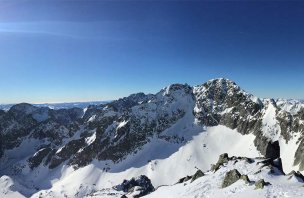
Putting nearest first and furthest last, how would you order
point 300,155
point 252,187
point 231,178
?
point 252,187 < point 231,178 < point 300,155

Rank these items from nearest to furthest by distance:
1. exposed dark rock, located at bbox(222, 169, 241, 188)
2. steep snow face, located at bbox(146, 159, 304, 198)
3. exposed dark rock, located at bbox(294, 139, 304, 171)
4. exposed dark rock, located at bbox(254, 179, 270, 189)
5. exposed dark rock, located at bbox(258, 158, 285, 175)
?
steep snow face, located at bbox(146, 159, 304, 198) < exposed dark rock, located at bbox(254, 179, 270, 189) < exposed dark rock, located at bbox(222, 169, 241, 188) < exposed dark rock, located at bbox(258, 158, 285, 175) < exposed dark rock, located at bbox(294, 139, 304, 171)

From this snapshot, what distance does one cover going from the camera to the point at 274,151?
3656 inches

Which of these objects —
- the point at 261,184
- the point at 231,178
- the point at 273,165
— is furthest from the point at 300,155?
the point at 261,184

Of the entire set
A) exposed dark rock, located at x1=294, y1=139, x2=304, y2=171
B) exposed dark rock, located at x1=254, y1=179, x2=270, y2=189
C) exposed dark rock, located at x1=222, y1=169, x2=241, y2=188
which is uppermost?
exposed dark rock, located at x1=254, y1=179, x2=270, y2=189

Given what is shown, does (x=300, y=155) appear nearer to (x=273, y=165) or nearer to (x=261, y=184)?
(x=273, y=165)

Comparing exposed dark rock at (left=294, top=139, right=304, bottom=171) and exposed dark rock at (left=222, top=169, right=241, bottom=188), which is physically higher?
exposed dark rock at (left=222, top=169, right=241, bottom=188)

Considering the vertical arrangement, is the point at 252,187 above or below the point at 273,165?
below

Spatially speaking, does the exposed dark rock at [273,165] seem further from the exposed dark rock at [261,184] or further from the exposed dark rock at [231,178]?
the exposed dark rock at [261,184]

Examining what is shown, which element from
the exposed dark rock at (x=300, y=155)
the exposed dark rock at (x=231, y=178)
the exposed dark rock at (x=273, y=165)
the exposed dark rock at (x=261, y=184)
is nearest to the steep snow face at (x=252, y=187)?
the exposed dark rock at (x=261, y=184)

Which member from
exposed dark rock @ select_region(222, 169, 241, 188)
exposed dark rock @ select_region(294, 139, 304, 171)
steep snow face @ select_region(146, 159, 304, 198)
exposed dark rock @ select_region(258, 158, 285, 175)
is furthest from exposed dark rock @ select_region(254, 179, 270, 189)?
exposed dark rock @ select_region(294, 139, 304, 171)

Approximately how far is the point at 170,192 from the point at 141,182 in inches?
3824

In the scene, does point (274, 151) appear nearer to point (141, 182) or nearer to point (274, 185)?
point (274, 185)

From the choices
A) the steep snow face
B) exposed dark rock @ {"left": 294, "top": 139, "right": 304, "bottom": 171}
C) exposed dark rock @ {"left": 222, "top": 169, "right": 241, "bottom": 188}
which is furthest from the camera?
exposed dark rock @ {"left": 294, "top": 139, "right": 304, "bottom": 171}

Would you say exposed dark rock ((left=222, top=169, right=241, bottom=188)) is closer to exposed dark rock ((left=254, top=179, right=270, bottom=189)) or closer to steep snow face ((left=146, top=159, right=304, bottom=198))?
steep snow face ((left=146, top=159, right=304, bottom=198))
